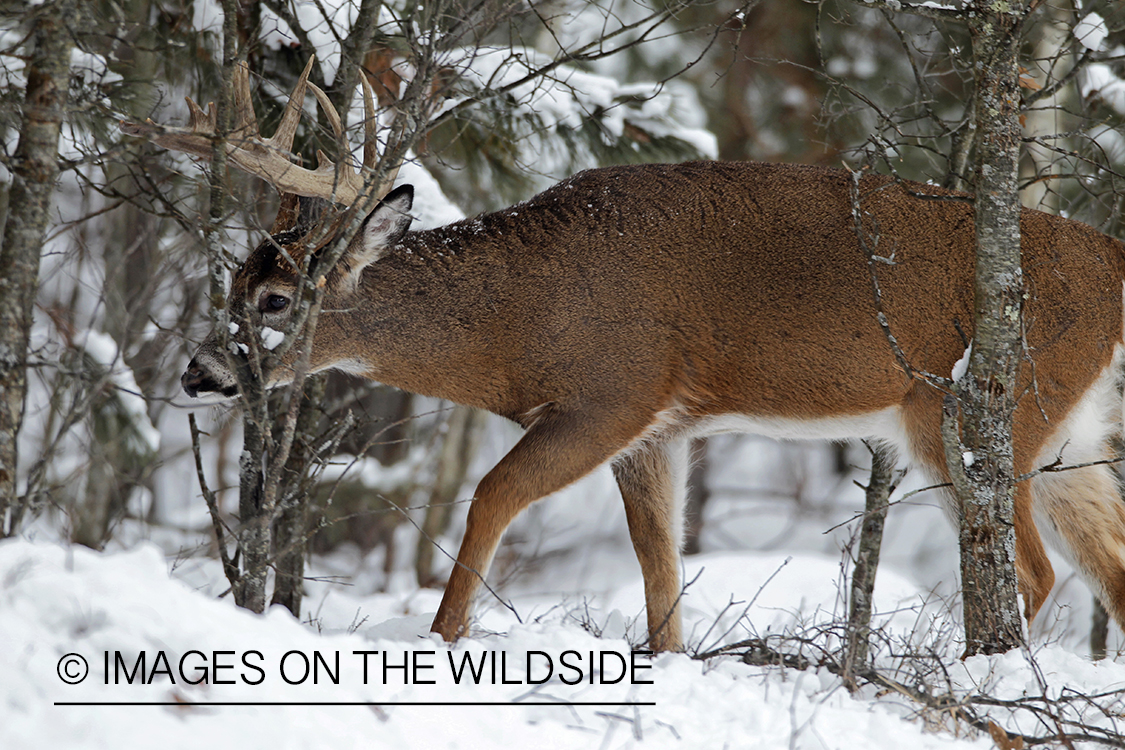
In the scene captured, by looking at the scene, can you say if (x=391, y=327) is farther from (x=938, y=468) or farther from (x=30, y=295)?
(x=938, y=468)

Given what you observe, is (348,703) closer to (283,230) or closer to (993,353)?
(993,353)

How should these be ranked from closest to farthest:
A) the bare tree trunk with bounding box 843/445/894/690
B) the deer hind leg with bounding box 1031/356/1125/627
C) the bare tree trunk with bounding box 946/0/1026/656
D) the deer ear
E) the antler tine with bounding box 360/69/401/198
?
the bare tree trunk with bounding box 946/0/1026/656
the antler tine with bounding box 360/69/401/198
the deer ear
the deer hind leg with bounding box 1031/356/1125/627
the bare tree trunk with bounding box 843/445/894/690

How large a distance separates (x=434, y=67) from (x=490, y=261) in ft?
4.22

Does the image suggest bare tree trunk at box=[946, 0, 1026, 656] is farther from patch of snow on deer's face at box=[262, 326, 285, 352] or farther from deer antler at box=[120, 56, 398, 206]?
patch of snow on deer's face at box=[262, 326, 285, 352]

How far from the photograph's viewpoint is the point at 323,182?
5.01m

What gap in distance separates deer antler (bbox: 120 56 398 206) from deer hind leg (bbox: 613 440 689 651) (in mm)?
1939

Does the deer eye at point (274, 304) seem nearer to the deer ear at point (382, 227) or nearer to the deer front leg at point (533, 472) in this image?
the deer ear at point (382, 227)

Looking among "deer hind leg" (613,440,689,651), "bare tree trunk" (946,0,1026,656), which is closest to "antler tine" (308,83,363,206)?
"deer hind leg" (613,440,689,651)

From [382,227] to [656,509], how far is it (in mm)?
2041

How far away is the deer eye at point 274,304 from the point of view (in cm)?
520

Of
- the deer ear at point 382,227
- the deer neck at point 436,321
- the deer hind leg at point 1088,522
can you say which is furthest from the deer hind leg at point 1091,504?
the deer ear at point 382,227

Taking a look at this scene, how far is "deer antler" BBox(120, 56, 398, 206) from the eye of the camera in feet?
14.9

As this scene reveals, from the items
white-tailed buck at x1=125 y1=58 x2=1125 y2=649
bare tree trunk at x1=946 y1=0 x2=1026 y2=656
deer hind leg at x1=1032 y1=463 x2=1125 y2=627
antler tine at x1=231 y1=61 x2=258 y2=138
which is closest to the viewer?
bare tree trunk at x1=946 y1=0 x2=1026 y2=656

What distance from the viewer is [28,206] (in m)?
4.04
